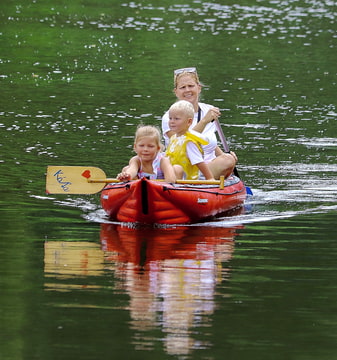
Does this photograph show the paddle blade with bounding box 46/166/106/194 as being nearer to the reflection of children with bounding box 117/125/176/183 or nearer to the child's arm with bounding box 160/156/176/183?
the reflection of children with bounding box 117/125/176/183

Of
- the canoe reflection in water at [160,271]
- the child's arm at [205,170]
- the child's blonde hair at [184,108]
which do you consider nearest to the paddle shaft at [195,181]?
the child's arm at [205,170]

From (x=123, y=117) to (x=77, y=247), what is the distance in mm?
9264

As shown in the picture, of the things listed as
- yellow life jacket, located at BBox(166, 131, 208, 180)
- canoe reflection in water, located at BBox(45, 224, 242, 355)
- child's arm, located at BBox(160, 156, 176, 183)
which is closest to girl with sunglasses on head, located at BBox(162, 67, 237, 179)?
yellow life jacket, located at BBox(166, 131, 208, 180)

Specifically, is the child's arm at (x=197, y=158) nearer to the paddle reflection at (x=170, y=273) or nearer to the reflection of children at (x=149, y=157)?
the reflection of children at (x=149, y=157)

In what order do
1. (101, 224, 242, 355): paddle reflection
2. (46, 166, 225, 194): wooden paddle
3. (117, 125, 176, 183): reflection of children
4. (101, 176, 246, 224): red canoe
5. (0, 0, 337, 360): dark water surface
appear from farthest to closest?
(46, 166, 225, 194): wooden paddle, (117, 125, 176, 183): reflection of children, (101, 176, 246, 224): red canoe, (101, 224, 242, 355): paddle reflection, (0, 0, 337, 360): dark water surface

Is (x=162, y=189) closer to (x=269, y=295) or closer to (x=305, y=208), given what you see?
(x=305, y=208)

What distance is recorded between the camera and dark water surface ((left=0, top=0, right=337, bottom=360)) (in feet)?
25.0

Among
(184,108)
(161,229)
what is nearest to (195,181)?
(161,229)

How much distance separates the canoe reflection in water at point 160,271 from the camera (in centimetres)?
772

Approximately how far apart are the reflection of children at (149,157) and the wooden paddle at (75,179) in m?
0.34

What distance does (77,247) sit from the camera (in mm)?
10422

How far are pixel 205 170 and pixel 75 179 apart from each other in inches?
50.9

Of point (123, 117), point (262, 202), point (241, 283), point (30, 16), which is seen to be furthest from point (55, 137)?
point (30, 16)

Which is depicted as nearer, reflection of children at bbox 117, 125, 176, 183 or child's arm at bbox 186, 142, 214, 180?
reflection of children at bbox 117, 125, 176, 183
